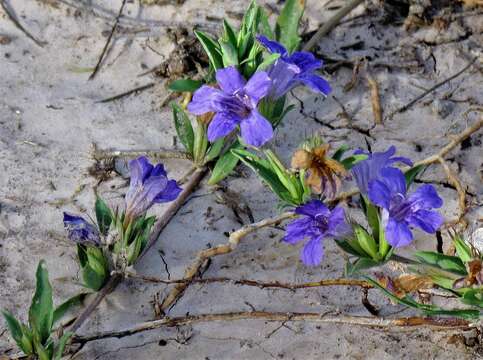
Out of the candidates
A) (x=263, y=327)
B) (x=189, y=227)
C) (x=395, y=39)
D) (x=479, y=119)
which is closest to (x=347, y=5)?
(x=395, y=39)

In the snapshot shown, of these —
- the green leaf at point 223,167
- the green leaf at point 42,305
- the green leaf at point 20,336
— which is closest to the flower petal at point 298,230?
the green leaf at point 223,167

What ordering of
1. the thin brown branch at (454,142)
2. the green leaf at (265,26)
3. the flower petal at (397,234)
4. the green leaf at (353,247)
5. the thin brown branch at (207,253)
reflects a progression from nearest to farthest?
1. the flower petal at (397,234)
2. the green leaf at (353,247)
3. the thin brown branch at (207,253)
4. the thin brown branch at (454,142)
5. the green leaf at (265,26)

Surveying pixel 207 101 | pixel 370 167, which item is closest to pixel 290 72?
pixel 207 101

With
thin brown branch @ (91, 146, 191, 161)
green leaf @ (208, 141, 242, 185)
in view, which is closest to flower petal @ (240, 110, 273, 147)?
green leaf @ (208, 141, 242, 185)

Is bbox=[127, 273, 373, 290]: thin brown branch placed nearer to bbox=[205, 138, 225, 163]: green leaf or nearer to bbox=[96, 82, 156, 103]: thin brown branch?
bbox=[205, 138, 225, 163]: green leaf

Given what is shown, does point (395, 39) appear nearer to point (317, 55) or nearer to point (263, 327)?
point (317, 55)

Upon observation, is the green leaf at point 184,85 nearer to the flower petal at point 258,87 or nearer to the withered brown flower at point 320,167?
the flower petal at point 258,87

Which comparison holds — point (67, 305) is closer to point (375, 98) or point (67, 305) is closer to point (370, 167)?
point (370, 167)
